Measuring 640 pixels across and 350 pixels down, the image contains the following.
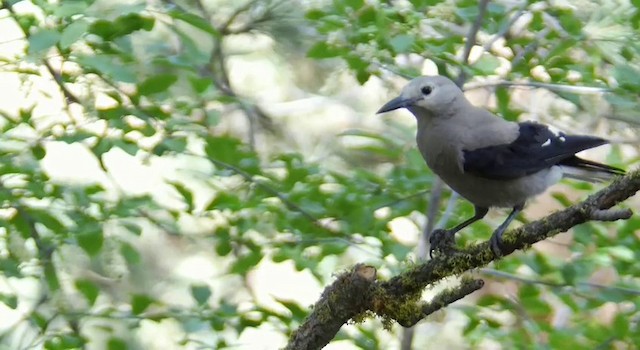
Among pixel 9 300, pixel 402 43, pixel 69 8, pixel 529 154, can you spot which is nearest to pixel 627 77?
pixel 529 154

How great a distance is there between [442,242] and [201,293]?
1.09 m

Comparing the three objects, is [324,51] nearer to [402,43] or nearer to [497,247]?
[402,43]

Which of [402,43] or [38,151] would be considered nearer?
[402,43]

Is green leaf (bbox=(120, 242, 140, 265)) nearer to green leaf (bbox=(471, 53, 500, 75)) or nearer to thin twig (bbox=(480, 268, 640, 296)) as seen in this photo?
thin twig (bbox=(480, 268, 640, 296))

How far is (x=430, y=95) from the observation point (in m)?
3.15

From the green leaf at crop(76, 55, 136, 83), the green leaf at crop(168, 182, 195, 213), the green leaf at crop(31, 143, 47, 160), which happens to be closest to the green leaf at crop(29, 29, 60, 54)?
the green leaf at crop(76, 55, 136, 83)

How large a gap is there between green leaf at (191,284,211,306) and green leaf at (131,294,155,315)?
163mm

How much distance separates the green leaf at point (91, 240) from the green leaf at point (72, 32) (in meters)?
0.83

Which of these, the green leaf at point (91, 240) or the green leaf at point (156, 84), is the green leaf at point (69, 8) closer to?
the green leaf at point (156, 84)

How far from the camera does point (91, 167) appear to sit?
4.82m

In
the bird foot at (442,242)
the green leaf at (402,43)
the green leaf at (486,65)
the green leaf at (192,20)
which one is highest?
the green leaf at (192,20)

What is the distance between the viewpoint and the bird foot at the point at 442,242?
239cm

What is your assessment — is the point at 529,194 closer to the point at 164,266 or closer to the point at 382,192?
the point at 382,192

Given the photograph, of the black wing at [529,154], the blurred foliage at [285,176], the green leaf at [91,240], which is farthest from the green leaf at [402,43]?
the green leaf at [91,240]
